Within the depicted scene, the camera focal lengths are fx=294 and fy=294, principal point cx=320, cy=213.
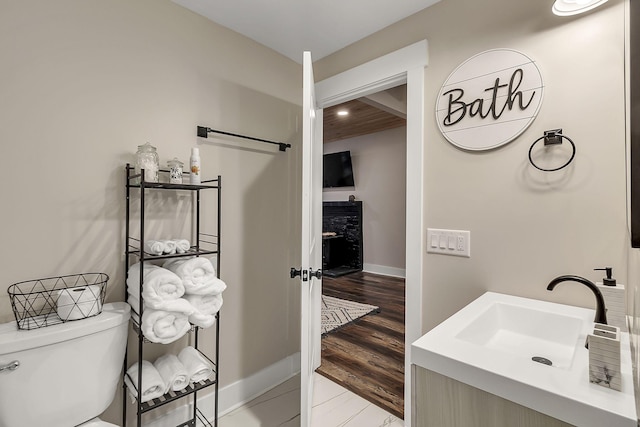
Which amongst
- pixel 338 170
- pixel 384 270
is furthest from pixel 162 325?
pixel 338 170

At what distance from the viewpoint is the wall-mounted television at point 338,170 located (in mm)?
5652

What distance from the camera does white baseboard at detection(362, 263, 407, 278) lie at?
5094mm

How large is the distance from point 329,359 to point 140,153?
6.68 ft

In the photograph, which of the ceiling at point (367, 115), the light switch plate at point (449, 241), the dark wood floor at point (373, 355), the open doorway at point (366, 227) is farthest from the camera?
the ceiling at point (367, 115)

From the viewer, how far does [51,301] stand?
4.05 ft

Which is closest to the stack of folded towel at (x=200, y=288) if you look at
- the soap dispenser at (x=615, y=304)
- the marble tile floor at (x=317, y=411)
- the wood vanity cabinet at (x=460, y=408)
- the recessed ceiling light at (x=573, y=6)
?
the marble tile floor at (x=317, y=411)

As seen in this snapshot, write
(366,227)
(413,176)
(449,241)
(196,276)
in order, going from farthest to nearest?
1. (366,227)
2. (413,176)
3. (449,241)
4. (196,276)

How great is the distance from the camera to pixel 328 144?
6.09 meters

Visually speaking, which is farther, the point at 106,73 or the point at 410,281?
the point at 410,281

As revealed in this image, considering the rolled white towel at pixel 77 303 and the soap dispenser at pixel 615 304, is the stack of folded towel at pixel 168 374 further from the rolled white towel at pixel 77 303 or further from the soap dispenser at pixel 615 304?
the soap dispenser at pixel 615 304

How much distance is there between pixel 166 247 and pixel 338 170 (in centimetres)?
465

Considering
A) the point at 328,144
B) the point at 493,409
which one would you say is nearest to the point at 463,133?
the point at 493,409

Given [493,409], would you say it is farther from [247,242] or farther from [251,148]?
[251,148]

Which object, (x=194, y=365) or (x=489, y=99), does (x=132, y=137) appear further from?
(x=489, y=99)
